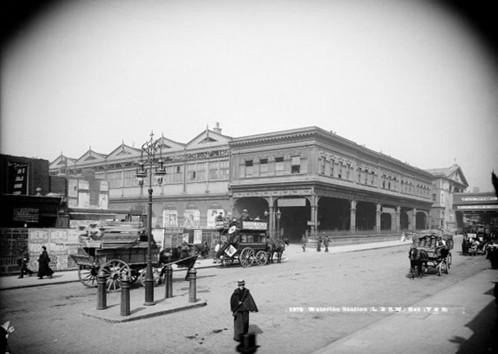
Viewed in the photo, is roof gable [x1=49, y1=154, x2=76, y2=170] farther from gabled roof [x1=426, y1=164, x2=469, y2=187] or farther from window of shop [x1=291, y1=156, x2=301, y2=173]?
gabled roof [x1=426, y1=164, x2=469, y2=187]

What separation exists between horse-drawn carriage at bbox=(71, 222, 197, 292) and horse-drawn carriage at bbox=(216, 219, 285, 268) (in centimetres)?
600

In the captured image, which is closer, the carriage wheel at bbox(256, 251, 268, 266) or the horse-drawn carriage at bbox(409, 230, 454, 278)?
the horse-drawn carriage at bbox(409, 230, 454, 278)

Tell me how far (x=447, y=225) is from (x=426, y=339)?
80.8 meters

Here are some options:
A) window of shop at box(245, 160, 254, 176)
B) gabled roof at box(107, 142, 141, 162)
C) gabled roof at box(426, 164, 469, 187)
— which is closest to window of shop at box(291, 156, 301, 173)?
window of shop at box(245, 160, 254, 176)

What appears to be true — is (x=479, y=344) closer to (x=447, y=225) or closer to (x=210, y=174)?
(x=210, y=174)

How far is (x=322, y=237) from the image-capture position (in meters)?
35.7

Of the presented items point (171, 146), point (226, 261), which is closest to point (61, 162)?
point (171, 146)

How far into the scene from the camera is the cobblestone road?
7988mm

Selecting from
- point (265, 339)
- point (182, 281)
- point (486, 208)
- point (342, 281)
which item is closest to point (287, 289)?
point (342, 281)

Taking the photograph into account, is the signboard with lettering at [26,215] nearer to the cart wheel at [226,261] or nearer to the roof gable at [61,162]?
the cart wheel at [226,261]

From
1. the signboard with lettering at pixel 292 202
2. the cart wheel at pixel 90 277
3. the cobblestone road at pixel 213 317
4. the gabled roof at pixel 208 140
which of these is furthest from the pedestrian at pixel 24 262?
the gabled roof at pixel 208 140

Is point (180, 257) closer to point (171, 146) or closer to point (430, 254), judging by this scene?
point (430, 254)

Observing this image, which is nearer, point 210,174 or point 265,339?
point 265,339

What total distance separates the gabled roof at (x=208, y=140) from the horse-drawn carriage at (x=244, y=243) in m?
21.5
